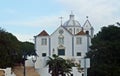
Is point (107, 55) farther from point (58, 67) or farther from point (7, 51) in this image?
point (7, 51)

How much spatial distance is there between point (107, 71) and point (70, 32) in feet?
86.8

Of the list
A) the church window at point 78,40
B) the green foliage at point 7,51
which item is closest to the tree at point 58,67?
the green foliage at point 7,51

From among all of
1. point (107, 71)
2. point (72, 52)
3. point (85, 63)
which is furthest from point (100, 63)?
point (85, 63)

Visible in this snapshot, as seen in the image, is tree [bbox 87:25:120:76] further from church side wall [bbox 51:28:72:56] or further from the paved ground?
church side wall [bbox 51:28:72:56]

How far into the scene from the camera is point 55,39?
298ft

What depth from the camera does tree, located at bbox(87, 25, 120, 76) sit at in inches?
2584

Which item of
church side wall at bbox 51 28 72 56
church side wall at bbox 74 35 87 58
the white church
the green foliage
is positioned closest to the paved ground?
the green foliage

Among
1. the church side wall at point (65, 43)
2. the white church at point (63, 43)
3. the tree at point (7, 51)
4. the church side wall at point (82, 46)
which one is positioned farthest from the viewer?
the church side wall at point (65, 43)

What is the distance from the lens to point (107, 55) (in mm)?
67875

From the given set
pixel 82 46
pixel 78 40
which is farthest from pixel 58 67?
pixel 78 40

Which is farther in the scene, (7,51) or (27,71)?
(27,71)

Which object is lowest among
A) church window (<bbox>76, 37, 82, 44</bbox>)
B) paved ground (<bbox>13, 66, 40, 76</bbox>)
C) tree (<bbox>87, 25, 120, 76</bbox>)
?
paved ground (<bbox>13, 66, 40, 76</bbox>)

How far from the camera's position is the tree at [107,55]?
65625 millimetres

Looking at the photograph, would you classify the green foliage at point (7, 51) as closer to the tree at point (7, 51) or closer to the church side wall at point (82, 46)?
the tree at point (7, 51)
